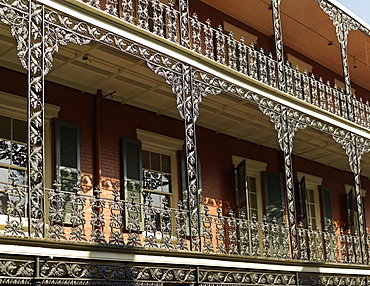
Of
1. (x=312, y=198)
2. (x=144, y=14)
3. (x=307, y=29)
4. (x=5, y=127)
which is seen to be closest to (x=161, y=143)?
(x=144, y=14)

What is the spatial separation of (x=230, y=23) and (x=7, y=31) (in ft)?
21.3

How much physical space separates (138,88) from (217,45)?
1.97 metres

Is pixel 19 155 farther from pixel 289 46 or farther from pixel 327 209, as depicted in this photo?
pixel 327 209

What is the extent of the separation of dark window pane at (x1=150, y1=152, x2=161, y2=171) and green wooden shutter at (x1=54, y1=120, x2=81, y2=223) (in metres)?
1.99

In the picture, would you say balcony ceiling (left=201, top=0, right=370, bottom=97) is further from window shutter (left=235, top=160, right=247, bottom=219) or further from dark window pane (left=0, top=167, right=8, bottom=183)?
dark window pane (left=0, top=167, right=8, bottom=183)

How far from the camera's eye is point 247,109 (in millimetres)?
12055

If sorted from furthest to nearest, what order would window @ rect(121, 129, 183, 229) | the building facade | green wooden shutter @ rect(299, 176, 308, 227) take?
green wooden shutter @ rect(299, 176, 308, 227), window @ rect(121, 129, 183, 229), the building facade

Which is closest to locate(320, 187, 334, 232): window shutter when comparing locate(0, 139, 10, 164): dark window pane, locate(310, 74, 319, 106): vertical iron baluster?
locate(310, 74, 319, 106): vertical iron baluster

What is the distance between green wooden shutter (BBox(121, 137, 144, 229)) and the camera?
34.8 feet

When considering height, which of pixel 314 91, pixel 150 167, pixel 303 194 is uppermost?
pixel 314 91

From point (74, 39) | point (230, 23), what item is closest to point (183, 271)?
point (74, 39)

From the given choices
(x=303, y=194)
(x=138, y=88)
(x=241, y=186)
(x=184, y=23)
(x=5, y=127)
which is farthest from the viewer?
(x=303, y=194)

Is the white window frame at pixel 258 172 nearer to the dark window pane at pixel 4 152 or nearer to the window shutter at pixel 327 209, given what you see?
the window shutter at pixel 327 209

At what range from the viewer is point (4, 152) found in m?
9.29
